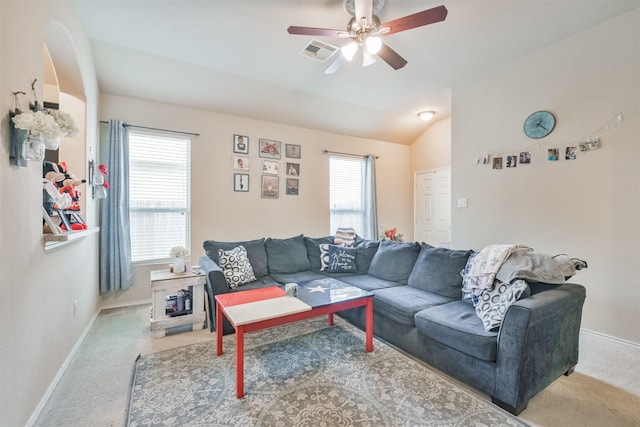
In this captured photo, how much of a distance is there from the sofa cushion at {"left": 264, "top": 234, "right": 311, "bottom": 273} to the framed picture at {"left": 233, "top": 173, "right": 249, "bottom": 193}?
3.73 ft

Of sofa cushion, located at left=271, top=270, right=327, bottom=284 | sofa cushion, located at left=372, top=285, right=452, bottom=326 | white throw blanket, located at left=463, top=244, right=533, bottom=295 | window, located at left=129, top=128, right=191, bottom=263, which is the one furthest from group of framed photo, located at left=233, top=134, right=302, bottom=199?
white throw blanket, located at left=463, top=244, right=533, bottom=295

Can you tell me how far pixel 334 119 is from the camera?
488 cm

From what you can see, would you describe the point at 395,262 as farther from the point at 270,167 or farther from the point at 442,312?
the point at 270,167

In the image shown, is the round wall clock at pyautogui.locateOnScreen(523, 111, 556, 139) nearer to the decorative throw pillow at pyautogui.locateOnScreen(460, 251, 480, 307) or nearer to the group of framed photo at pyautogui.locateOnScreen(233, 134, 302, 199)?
the decorative throw pillow at pyautogui.locateOnScreen(460, 251, 480, 307)

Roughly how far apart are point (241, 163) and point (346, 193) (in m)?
2.10

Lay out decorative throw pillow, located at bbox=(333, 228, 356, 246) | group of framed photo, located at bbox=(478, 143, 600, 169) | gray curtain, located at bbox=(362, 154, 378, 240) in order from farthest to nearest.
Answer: gray curtain, located at bbox=(362, 154, 378, 240)
decorative throw pillow, located at bbox=(333, 228, 356, 246)
group of framed photo, located at bbox=(478, 143, 600, 169)

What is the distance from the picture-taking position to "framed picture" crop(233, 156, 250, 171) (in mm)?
4281

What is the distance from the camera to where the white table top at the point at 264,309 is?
1.95m

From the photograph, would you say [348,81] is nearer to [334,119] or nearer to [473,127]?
[334,119]

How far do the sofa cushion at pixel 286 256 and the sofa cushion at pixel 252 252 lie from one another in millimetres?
76

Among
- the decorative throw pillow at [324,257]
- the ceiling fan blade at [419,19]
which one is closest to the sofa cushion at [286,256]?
the decorative throw pillow at [324,257]

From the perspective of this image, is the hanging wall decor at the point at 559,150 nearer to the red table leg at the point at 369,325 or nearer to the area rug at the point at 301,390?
the red table leg at the point at 369,325

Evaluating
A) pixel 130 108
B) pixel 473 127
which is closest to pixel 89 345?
pixel 130 108

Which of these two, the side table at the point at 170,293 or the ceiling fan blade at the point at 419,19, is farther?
the side table at the point at 170,293
